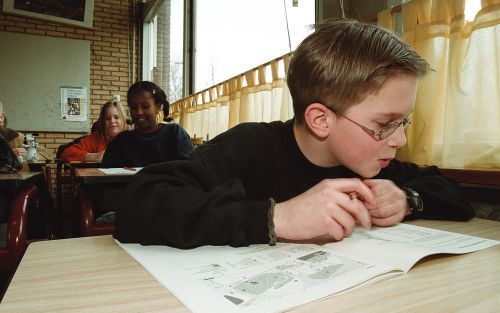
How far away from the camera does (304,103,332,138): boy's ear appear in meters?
0.92

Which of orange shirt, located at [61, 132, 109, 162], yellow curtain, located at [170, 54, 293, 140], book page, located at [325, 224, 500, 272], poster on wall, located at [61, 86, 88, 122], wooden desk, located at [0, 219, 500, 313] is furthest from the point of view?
poster on wall, located at [61, 86, 88, 122]

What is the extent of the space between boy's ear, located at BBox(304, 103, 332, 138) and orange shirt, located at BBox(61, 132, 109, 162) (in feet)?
11.8

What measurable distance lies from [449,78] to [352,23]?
2.32 ft

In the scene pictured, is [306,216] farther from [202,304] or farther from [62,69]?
[62,69]

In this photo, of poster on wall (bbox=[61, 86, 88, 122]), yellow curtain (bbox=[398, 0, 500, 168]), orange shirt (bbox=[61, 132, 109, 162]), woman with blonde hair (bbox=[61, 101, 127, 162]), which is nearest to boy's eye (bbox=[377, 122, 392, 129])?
yellow curtain (bbox=[398, 0, 500, 168])

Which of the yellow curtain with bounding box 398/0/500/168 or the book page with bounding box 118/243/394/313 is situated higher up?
the yellow curtain with bounding box 398/0/500/168

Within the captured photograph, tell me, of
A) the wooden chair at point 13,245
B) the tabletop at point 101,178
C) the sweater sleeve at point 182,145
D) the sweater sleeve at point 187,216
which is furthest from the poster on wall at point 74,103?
the sweater sleeve at point 187,216

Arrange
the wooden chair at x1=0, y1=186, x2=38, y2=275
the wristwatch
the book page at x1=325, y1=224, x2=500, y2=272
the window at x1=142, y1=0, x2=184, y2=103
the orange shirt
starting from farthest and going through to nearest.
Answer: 1. the window at x1=142, y1=0, x2=184, y2=103
2. the orange shirt
3. the wooden chair at x1=0, y1=186, x2=38, y2=275
4. the wristwatch
5. the book page at x1=325, y1=224, x2=500, y2=272

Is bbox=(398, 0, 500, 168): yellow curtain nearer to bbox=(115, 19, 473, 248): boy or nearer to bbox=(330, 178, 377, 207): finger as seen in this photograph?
bbox=(115, 19, 473, 248): boy

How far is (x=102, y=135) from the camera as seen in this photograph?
4273mm

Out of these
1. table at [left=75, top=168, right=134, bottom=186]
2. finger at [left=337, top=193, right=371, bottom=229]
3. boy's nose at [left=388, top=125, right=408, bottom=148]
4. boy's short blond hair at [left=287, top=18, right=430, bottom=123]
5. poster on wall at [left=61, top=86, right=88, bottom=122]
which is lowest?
table at [left=75, top=168, right=134, bottom=186]

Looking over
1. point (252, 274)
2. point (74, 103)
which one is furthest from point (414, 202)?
point (74, 103)

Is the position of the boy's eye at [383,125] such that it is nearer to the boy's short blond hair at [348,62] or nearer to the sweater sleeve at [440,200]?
the boy's short blond hair at [348,62]

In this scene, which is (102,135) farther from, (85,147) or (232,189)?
(232,189)
